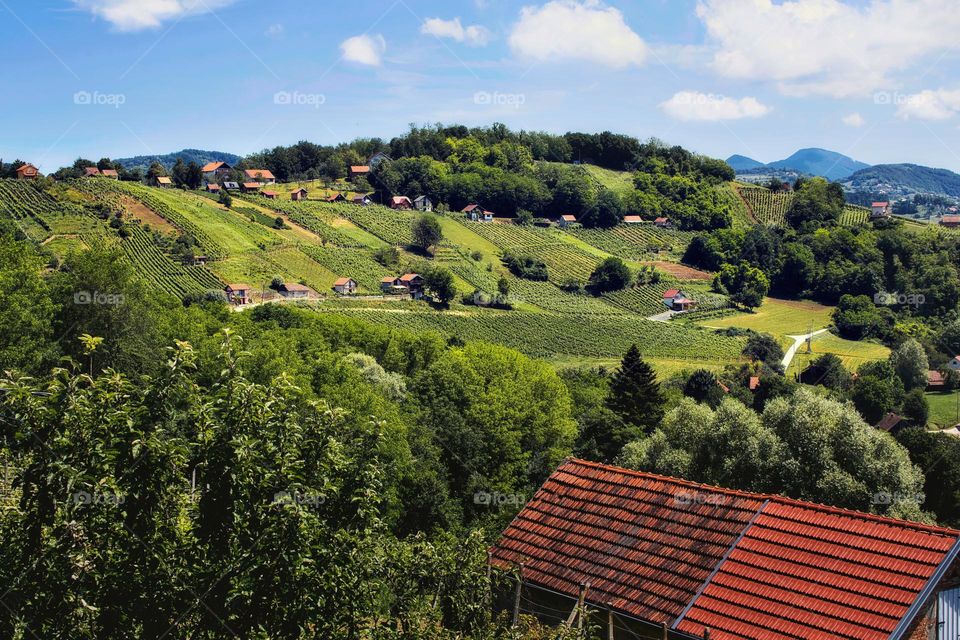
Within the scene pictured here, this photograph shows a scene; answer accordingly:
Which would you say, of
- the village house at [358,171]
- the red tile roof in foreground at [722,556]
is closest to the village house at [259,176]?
the village house at [358,171]

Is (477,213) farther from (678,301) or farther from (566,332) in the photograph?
(566,332)

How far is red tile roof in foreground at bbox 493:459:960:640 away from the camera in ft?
42.8

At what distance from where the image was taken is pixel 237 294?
284 ft

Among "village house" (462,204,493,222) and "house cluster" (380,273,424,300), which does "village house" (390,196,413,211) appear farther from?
"house cluster" (380,273,424,300)

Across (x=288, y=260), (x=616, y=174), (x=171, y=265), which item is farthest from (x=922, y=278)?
(x=171, y=265)

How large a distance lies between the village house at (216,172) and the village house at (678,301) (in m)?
69.6

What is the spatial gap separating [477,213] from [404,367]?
94960 mm

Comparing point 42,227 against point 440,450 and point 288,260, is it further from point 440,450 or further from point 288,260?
point 440,450

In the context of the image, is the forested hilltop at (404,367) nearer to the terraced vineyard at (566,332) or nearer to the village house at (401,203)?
the terraced vineyard at (566,332)

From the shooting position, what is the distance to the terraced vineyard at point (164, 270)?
8494 centimetres

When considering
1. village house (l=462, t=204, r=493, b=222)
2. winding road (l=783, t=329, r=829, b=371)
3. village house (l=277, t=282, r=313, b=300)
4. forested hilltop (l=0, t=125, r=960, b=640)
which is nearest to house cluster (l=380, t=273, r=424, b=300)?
forested hilltop (l=0, t=125, r=960, b=640)

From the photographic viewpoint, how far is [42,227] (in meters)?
90.5

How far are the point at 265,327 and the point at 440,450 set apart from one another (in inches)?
903

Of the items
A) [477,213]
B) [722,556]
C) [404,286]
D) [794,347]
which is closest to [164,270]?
[404,286]
